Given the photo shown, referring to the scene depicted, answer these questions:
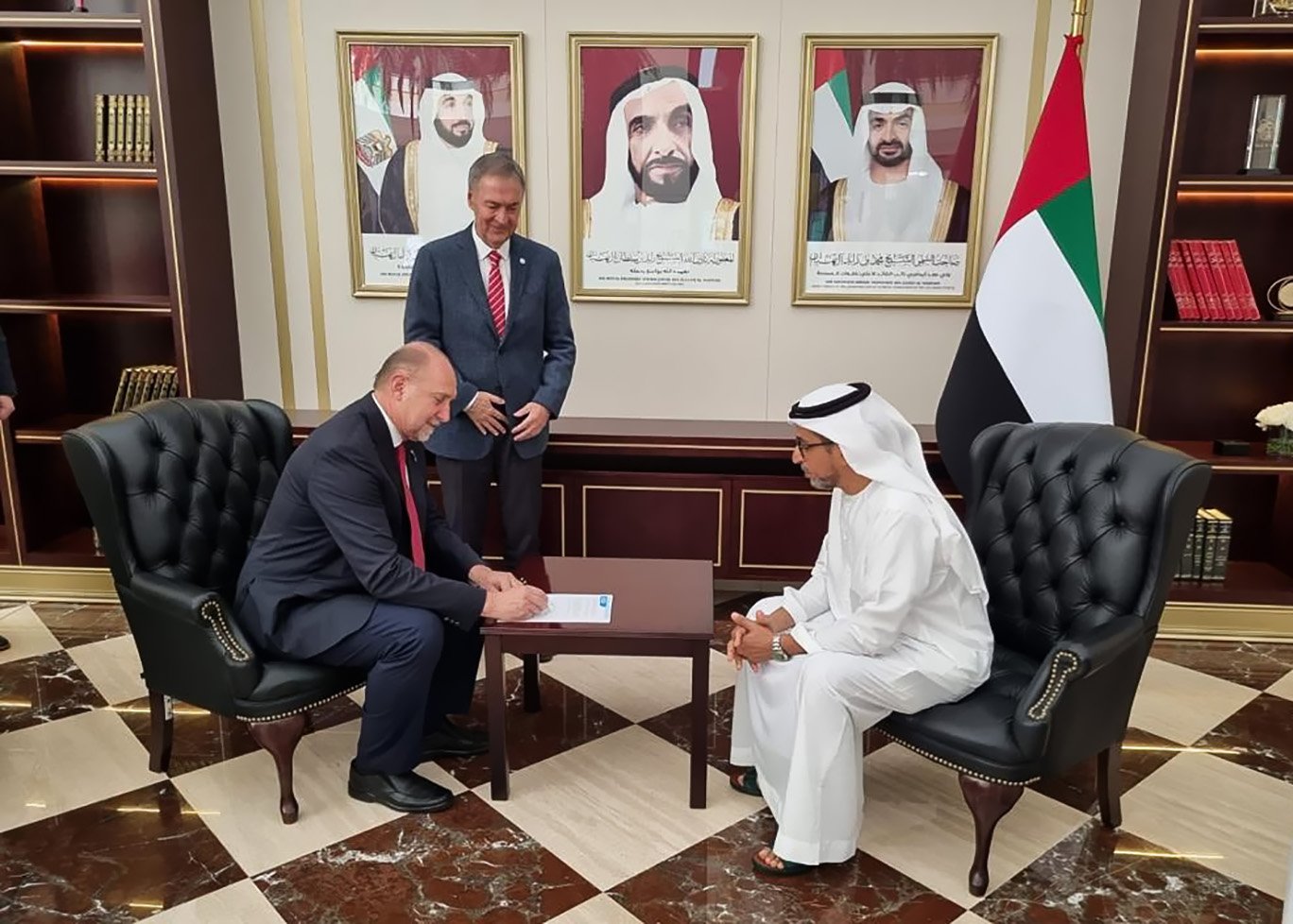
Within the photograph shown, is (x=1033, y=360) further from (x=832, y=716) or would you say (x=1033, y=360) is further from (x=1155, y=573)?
(x=832, y=716)

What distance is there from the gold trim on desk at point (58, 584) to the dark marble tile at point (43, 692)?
1.79 ft

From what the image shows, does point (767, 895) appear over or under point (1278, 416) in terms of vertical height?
under

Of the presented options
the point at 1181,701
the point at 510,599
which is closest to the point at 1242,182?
the point at 1181,701

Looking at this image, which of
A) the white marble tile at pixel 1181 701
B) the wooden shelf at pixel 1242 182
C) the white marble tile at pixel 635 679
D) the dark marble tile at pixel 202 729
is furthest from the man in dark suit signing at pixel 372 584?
the wooden shelf at pixel 1242 182

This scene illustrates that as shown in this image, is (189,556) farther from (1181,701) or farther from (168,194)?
(1181,701)

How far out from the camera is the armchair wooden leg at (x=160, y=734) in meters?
2.86

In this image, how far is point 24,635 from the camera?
3883 millimetres

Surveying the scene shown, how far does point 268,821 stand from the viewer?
266cm

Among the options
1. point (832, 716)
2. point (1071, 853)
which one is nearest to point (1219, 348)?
point (1071, 853)

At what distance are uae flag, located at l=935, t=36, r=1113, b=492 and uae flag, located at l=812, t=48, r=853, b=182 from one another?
76 cm

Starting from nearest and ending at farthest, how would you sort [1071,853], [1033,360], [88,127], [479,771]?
[1071,853] < [479,771] < [1033,360] < [88,127]

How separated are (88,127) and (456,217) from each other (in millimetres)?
1607

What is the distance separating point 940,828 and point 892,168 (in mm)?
2647

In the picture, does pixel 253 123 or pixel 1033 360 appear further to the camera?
pixel 253 123
